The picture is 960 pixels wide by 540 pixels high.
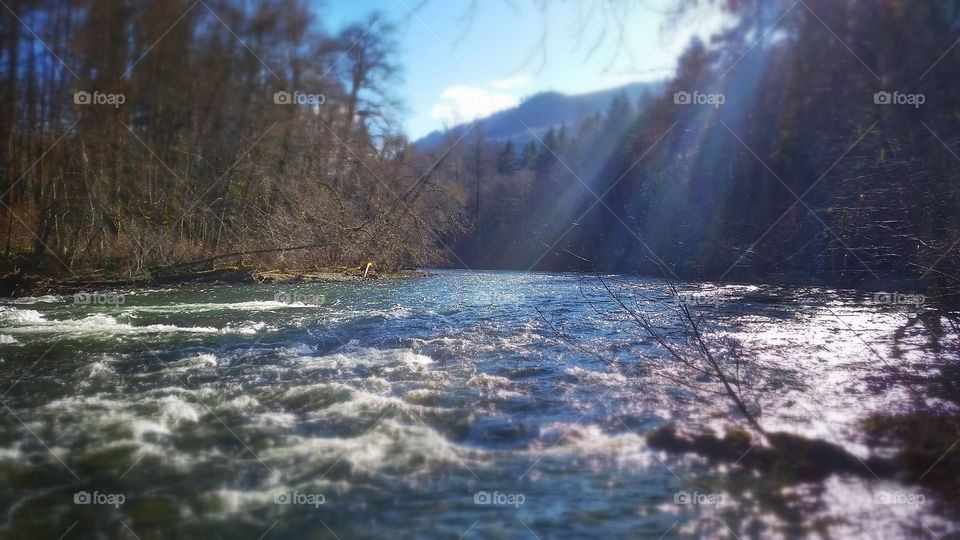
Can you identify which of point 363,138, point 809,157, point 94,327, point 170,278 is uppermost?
point 363,138

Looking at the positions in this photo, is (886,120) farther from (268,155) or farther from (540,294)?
(540,294)

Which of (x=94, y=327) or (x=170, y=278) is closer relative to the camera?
(x=94, y=327)

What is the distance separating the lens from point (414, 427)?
4246mm

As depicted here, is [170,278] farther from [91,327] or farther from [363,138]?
[363,138]

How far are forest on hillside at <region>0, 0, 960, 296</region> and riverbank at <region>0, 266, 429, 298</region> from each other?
0.34m

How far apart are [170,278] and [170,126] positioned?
9456 mm

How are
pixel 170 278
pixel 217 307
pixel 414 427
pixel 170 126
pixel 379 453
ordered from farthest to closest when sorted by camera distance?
1. pixel 170 278
2. pixel 217 307
3. pixel 170 126
4. pixel 414 427
5. pixel 379 453

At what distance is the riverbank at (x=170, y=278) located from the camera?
1152 centimetres

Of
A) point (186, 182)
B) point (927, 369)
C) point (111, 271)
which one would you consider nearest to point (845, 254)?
point (927, 369)

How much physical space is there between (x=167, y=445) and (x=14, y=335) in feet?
17.0

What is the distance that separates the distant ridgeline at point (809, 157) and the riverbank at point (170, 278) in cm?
765

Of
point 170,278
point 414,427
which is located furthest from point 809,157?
point 170,278

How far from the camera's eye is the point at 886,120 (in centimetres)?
455

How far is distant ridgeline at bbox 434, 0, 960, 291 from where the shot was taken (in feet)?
11.1
